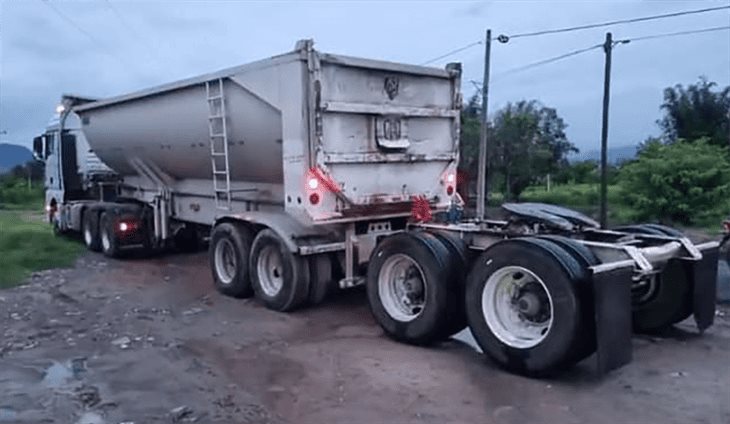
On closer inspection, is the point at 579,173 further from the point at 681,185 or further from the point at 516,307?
the point at 516,307

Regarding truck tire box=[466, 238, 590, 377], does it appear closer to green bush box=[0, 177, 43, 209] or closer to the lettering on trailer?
the lettering on trailer

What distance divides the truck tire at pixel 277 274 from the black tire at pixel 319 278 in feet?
0.26

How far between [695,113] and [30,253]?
2482cm

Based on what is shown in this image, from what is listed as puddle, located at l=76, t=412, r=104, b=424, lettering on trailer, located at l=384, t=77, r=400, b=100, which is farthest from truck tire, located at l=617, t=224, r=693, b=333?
puddle, located at l=76, t=412, r=104, b=424

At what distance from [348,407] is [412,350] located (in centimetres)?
165

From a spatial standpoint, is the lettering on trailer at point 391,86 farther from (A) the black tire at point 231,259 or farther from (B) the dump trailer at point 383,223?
(A) the black tire at point 231,259

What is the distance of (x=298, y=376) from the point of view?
19.2ft

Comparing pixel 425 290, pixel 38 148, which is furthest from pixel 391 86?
pixel 38 148

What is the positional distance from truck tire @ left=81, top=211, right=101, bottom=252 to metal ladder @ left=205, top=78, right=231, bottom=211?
5.28 m

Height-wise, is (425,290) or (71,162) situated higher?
(71,162)

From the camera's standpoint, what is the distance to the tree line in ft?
52.3

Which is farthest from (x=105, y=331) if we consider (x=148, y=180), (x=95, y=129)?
(x=95, y=129)

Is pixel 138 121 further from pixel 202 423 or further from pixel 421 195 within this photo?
pixel 202 423

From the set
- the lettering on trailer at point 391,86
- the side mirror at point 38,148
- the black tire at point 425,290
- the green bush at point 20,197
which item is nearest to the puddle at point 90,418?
the black tire at point 425,290
